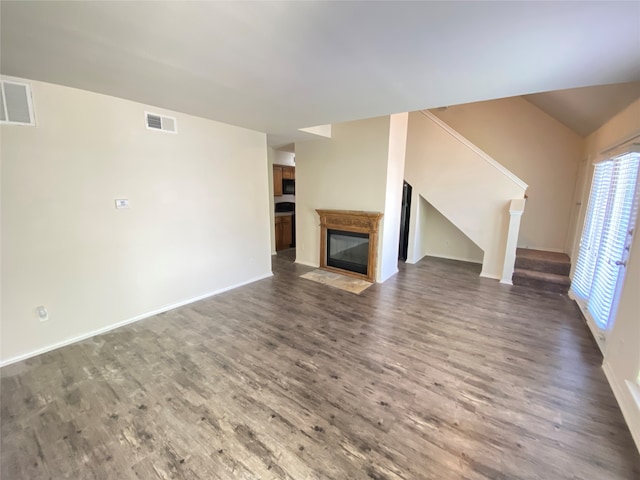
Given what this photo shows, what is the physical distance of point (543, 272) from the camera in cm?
461

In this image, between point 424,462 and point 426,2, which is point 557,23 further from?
point 424,462

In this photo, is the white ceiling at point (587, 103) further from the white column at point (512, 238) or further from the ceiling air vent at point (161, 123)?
the ceiling air vent at point (161, 123)

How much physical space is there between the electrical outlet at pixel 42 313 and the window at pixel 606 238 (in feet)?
18.3

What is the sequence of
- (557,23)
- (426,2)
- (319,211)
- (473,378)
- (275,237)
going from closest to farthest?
(426,2)
(557,23)
(473,378)
(319,211)
(275,237)

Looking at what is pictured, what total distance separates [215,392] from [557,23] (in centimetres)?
329

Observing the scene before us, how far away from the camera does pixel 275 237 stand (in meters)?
6.52

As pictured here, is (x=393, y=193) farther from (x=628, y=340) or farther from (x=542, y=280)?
(x=628, y=340)

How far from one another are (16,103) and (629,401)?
5.42 m

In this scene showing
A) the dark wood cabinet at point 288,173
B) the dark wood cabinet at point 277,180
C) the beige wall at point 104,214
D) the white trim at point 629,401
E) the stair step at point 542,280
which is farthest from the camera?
the dark wood cabinet at point 288,173

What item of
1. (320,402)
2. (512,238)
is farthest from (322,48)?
(512,238)

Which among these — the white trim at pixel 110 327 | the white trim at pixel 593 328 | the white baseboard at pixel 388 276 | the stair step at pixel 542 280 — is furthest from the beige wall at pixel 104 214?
the stair step at pixel 542 280

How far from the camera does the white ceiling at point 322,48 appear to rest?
1356 millimetres

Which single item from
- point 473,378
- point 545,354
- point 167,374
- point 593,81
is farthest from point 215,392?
point 593,81

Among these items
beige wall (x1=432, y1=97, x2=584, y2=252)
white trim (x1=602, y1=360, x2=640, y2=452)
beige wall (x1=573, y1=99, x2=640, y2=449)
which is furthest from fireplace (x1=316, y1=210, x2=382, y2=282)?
beige wall (x1=432, y1=97, x2=584, y2=252)
